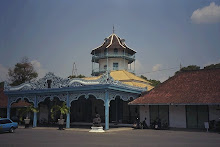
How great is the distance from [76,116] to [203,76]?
668 inches

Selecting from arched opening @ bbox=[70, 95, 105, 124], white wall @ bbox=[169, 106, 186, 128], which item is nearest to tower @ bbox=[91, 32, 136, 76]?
arched opening @ bbox=[70, 95, 105, 124]

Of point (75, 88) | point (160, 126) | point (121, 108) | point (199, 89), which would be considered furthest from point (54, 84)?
point (199, 89)

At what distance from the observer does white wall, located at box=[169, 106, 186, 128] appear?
77.2 ft

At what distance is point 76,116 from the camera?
32938 millimetres

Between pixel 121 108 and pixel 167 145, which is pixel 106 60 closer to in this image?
pixel 121 108

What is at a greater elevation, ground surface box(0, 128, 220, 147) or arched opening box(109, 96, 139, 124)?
arched opening box(109, 96, 139, 124)

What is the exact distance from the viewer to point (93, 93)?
2305cm

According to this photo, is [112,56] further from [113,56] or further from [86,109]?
[86,109]

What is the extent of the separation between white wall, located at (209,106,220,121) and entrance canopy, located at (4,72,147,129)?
7699 millimetres

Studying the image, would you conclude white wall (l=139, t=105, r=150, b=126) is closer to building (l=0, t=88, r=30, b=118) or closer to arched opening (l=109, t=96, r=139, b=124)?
arched opening (l=109, t=96, r=139, b=124)

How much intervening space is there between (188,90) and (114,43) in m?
21.2

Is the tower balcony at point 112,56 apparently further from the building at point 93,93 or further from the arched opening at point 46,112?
the arched opening at point 46,112

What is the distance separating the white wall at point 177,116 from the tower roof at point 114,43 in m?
19.4

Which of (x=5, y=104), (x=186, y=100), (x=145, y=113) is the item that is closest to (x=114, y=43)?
(x=145, y=113)
